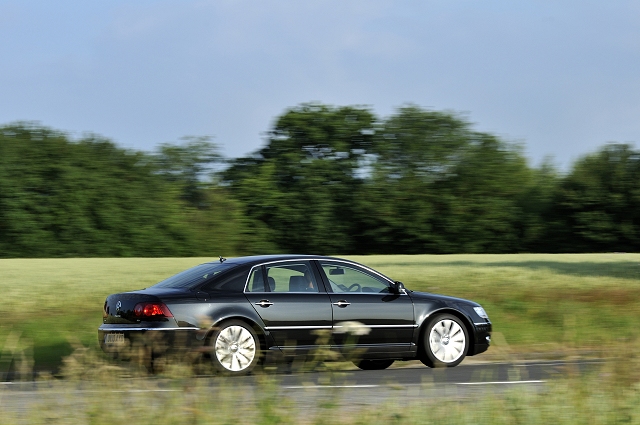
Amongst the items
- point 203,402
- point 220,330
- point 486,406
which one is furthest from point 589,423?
point 220,330

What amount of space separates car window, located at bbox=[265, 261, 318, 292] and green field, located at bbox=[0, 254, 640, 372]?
2.48 metres

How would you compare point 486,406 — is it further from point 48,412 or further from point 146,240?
point 146,240

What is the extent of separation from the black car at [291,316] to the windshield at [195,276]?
2 centimetres

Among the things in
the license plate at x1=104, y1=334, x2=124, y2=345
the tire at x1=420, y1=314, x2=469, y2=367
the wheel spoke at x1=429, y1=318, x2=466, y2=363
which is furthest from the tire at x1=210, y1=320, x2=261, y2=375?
the wheel spoke at x1=429, y1=318, x2=466, y2=363

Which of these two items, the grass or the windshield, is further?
the windshield

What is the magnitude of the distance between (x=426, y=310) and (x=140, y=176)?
190 feet

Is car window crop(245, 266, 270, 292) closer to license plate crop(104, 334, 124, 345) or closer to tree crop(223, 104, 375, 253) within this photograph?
license plate crop(104, 334, 124, 345)

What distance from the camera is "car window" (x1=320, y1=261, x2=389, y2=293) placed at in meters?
12.4

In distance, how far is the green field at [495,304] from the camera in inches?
600

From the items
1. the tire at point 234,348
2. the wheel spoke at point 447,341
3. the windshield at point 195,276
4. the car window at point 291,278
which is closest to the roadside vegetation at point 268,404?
the tire at point 234,348

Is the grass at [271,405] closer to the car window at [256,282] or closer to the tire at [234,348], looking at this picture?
the tire at [234,348]

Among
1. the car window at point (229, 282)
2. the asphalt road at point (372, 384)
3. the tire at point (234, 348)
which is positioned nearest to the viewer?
the asphalt road at point (372, 384)

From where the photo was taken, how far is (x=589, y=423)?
662 centimetres

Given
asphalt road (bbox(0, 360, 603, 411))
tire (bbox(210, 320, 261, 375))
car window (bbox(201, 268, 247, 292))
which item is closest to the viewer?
asphalt road (bbox(0, 360, 603, 411))
